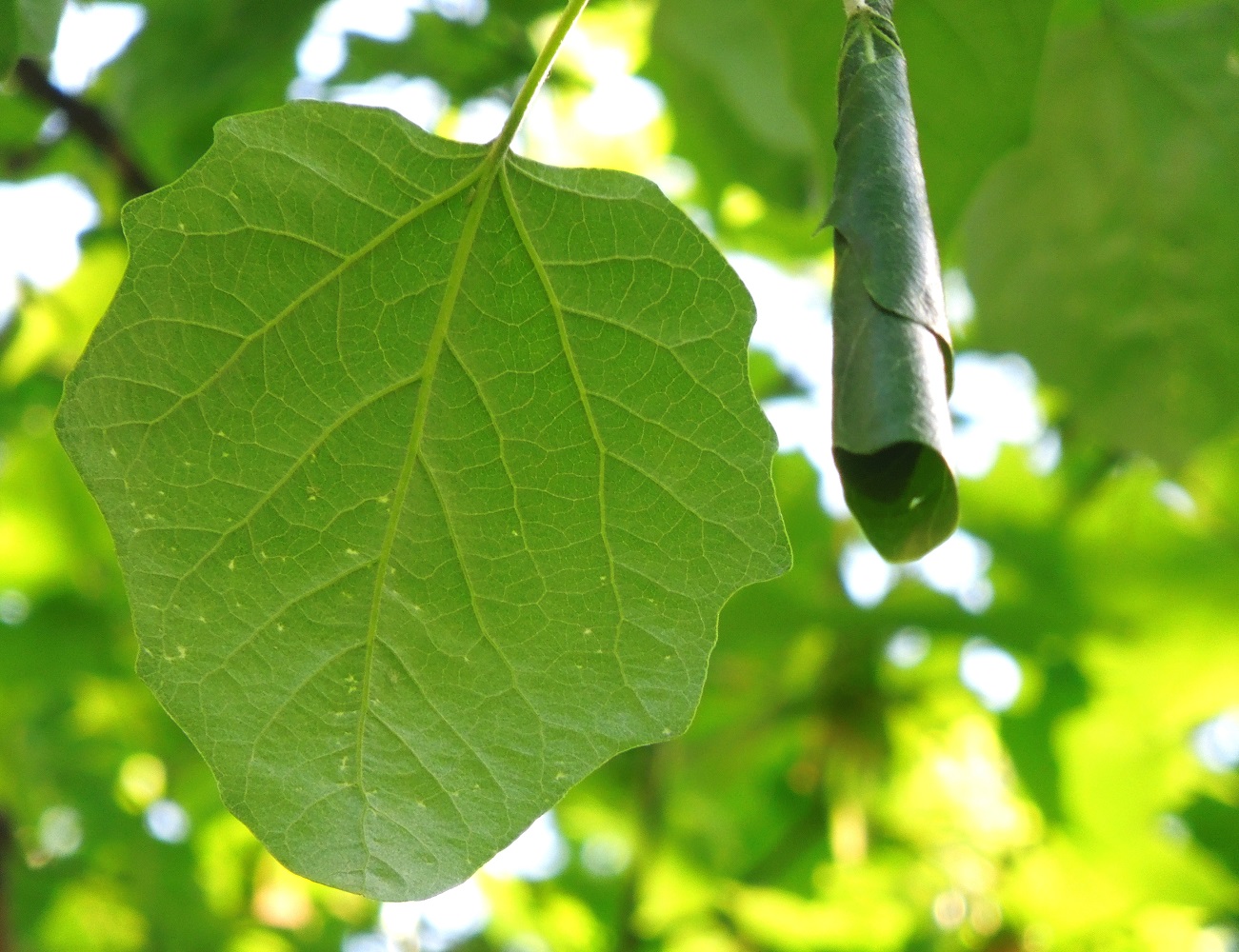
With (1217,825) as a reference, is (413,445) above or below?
above

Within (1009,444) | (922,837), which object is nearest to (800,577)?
(1009,444)

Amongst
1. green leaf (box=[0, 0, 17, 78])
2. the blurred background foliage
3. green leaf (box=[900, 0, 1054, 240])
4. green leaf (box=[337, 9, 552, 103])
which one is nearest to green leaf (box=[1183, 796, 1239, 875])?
the blurred background foliage

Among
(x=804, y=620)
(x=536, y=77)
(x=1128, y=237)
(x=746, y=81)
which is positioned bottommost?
(x=804, y=620)

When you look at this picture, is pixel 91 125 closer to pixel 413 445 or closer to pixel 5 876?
pixel 413 445

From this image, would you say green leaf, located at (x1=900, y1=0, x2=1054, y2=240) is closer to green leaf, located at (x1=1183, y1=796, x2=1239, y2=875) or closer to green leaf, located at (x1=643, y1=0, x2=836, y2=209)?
green leaf, located at (x1=643, y1=0, x2=836, y2=209)

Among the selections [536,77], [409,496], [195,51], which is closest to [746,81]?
[195,51]
